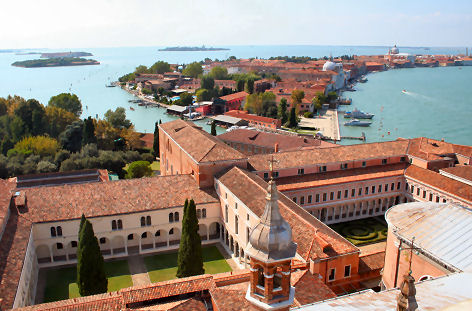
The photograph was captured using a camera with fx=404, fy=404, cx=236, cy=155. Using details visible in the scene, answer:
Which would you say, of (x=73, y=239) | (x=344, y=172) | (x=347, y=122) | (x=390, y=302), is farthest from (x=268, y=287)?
(x=347, y=122)

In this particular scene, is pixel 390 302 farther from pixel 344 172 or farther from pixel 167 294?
pixel 344 172

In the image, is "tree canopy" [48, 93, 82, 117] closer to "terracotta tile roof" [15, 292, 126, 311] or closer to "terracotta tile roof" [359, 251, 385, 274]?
"terracotta tile roof" [15, 292, 126, 311]

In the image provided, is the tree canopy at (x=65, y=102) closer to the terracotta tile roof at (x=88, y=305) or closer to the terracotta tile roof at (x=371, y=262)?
the terracotta tile roof at (x=88, y=305)

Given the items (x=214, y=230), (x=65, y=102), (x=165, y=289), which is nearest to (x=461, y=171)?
(x=214, y=230)

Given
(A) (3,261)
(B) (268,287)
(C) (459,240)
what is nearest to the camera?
(B) (268,287)

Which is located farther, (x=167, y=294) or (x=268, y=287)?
(x=167, y=294)

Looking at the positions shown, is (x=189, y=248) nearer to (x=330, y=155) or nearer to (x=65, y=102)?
(x=330, y=155)

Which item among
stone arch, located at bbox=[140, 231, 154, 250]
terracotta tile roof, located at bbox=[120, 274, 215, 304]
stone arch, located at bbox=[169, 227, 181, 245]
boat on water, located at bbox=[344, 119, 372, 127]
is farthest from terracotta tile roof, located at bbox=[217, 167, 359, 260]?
boat on water, located at bbox=[344, 119, 372, 127]
